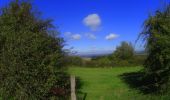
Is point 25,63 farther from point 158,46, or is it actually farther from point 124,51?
point 124,51

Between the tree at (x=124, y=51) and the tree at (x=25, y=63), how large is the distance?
3982cm

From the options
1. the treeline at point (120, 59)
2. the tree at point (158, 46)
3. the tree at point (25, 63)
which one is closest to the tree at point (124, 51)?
the treeline at point (120, 59)

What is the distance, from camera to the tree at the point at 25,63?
16.3 meters

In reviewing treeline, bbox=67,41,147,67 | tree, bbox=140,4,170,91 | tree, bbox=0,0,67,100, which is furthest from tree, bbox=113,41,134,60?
tree, bbox=0,0,67,100

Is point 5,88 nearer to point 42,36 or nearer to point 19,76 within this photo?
point 19,76

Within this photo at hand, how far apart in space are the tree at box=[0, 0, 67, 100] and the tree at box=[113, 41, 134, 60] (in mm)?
39822

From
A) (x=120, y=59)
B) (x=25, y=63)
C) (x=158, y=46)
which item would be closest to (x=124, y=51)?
(x=120, y=59)

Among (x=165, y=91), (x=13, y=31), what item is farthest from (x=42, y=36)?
(x=165, y=91)

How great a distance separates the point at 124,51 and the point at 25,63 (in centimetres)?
4321

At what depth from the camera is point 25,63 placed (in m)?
16.3

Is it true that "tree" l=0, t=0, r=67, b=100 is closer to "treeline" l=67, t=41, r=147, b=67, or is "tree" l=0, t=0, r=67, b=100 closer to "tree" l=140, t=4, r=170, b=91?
"tree" l=140, t=4, r=170, b=91

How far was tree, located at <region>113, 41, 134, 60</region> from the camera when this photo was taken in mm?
57344

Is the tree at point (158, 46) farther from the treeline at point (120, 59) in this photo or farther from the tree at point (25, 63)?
the treeline at point (120, 59)

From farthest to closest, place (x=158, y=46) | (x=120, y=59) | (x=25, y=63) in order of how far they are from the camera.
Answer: (x=120, y=59)
(x=158, y=46)
(x=25, y=63)
